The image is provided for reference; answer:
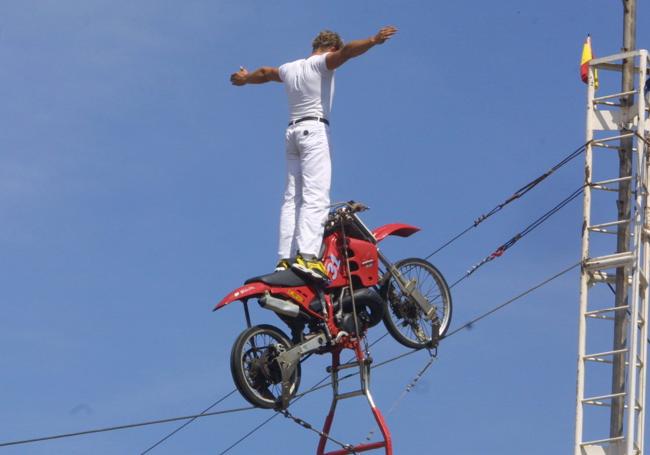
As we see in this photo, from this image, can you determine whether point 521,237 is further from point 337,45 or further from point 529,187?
point 337,45

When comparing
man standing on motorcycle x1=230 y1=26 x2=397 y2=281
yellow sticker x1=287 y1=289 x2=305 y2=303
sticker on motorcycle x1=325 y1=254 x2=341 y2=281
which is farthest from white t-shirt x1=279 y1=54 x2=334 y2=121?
yellow sticker x1=287 y1=289 x2=305 y2=303

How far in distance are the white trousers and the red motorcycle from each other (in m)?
0.36

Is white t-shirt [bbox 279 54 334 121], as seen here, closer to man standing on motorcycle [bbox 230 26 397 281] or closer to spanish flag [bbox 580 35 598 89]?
man standing on motorcycle [bbox 230 26 397 281]

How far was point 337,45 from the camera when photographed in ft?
81.3

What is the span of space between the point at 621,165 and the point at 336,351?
4177 millimetres

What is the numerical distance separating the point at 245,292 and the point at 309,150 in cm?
195

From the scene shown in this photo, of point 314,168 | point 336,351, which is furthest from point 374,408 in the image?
point 314,168

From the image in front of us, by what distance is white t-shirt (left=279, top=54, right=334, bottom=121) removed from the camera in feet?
80.3

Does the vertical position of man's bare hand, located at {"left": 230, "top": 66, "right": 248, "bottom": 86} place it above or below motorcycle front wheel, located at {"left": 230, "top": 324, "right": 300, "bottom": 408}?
above

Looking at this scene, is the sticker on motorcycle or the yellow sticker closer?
the yellow sticker

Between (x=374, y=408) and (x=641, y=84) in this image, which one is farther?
(x=641, y=84)

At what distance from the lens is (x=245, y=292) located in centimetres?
2322

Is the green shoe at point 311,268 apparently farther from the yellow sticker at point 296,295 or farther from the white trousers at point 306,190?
the yellow sticker at point 296,295

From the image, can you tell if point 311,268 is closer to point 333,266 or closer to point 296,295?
point 296,295
